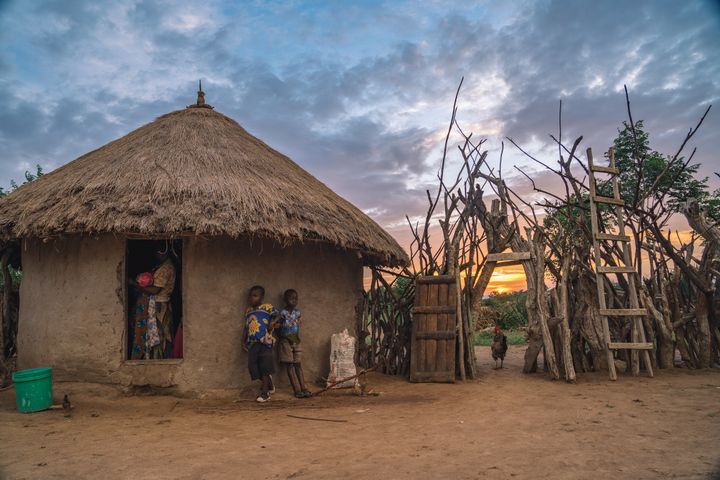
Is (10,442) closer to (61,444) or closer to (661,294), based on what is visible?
(61,444)

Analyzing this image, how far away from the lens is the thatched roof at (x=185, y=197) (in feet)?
18.5

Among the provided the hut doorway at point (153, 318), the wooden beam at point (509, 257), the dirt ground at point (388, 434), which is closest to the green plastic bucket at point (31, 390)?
the dirt ground at point (388, 434)

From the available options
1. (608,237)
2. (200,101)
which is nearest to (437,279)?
(608,237)

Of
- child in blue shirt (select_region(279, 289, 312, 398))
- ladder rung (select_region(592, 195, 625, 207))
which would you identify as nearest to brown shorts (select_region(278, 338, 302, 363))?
child in blue shirt (select_region(279, 289, 312, 398))

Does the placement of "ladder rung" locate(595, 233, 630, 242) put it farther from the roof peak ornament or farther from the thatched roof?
the roof peak ornament

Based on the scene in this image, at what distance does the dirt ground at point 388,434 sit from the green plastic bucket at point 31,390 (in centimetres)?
12

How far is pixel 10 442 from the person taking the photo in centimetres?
425

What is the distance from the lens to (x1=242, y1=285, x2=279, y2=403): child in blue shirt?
584cm

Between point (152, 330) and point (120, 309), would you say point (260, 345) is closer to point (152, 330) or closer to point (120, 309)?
point (152, 330)

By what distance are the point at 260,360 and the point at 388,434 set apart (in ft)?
6.53

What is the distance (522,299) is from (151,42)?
14.4 m

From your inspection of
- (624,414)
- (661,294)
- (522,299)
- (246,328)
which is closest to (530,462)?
(624,414)

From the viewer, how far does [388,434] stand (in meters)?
4.50

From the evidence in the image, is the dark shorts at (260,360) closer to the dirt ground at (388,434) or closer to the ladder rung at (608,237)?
the dirt ground at (388,434)
